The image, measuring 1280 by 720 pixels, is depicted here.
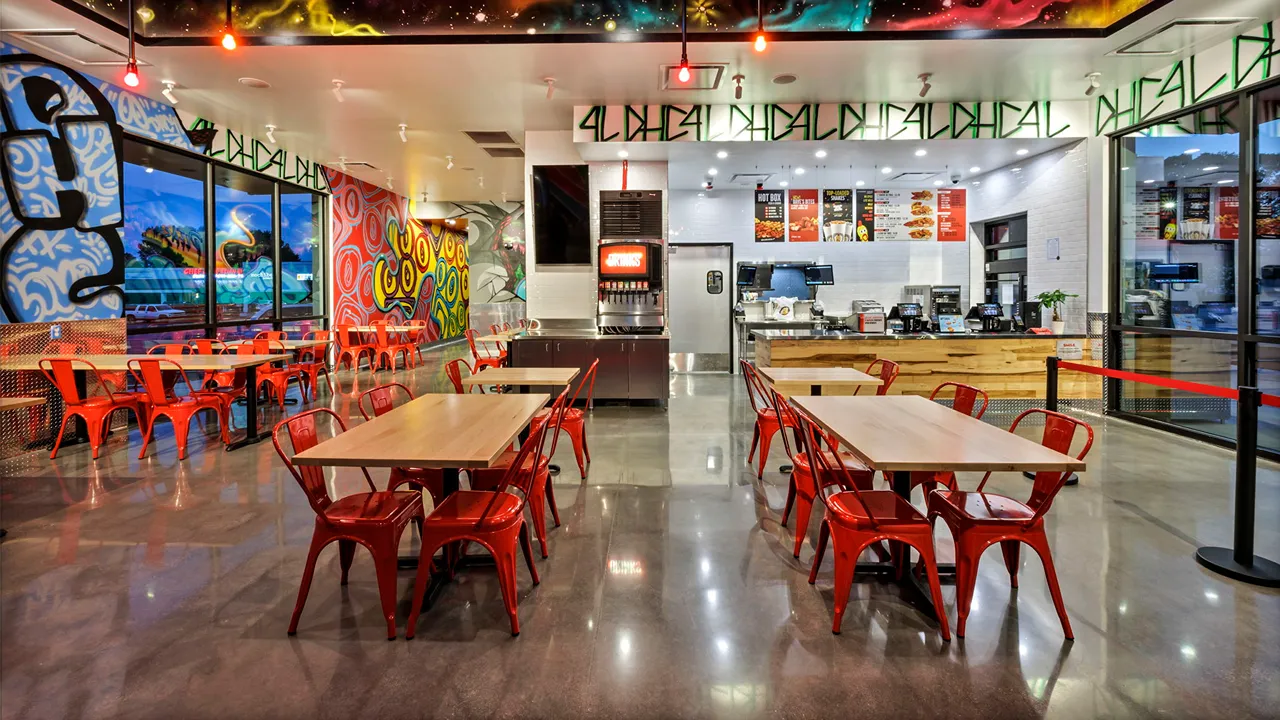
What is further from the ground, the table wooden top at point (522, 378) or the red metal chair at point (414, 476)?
the table wooden top at point (522, 378)

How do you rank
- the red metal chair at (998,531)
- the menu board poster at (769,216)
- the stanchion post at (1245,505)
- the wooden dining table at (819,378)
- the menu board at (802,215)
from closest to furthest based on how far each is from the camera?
1. the red metal chair at (998,531)
2. the stanchion post at (1245,505)
3. the wooden dining table at (819,378)
4. the menu board at (802,215)
5. the menu board poster at (769,216)

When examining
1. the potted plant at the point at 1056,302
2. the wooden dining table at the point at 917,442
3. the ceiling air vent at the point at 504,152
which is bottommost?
the wooden dining table at the point at 917,442

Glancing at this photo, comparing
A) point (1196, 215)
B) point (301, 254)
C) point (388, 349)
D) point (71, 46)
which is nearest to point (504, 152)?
point (301, 254)

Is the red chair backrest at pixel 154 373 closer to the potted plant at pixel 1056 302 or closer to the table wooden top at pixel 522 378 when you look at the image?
the table wooden top at pixel 522 378

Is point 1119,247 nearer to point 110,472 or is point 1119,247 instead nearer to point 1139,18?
point 1139,18

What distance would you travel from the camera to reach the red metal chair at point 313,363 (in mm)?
8367

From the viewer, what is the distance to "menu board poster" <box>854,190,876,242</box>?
10.2 meters

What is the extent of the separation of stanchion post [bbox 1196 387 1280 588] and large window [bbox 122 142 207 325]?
31.0 feet

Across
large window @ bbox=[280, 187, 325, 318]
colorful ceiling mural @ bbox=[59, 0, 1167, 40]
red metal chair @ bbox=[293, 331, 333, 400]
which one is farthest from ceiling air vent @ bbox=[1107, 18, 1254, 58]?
large window @ bbox=[280, 187, 325, 318]

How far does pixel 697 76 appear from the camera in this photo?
6.23 m

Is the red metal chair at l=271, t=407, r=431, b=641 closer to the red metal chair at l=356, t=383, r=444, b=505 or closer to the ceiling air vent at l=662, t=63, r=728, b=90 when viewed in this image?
the red metal chair at l=356, t=383, r=444, b=505

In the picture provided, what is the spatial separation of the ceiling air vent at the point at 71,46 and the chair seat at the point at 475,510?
19.0ft

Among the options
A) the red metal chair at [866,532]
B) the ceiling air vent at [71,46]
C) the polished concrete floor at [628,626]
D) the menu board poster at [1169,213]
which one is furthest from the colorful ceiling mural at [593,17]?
the red metal chair at [866,532]

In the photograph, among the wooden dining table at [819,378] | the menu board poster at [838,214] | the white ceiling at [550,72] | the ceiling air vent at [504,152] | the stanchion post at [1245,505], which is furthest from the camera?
the menu board poster at [838,214]
